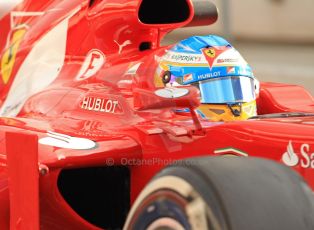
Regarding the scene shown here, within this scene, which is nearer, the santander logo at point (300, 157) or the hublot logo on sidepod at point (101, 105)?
the santander logo at point (300, 157)

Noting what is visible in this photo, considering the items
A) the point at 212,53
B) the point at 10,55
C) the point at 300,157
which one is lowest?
the point at 10,55

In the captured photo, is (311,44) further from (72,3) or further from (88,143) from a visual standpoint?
(88,143)

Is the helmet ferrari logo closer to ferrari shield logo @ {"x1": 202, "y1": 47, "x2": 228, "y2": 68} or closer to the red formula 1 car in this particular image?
ferrari shield logo @ {"x1": 202, "y1": 47, "x2": 228, "y2": 68}

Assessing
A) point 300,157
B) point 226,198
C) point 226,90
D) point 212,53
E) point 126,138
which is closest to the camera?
point 226,198

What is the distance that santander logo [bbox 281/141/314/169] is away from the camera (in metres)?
2.98

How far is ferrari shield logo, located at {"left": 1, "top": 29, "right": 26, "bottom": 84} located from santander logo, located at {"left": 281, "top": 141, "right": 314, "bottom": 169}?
1.95 meters

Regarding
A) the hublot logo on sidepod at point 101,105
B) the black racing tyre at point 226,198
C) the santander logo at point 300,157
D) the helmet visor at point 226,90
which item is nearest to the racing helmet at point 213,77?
the helmet visor at point 226,90

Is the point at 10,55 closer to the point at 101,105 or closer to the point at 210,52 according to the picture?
the point at 101,105

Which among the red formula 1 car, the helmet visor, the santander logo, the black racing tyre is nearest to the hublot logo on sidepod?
the red formula 1 car

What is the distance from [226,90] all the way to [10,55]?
56.9 inches

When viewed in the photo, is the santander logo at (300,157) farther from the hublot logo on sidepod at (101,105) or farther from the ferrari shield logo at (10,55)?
the ferrari shield logo at (10,55)

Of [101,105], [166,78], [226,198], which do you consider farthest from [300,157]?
[101,105]

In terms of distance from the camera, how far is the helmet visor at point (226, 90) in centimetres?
361

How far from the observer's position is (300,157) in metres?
3.00
